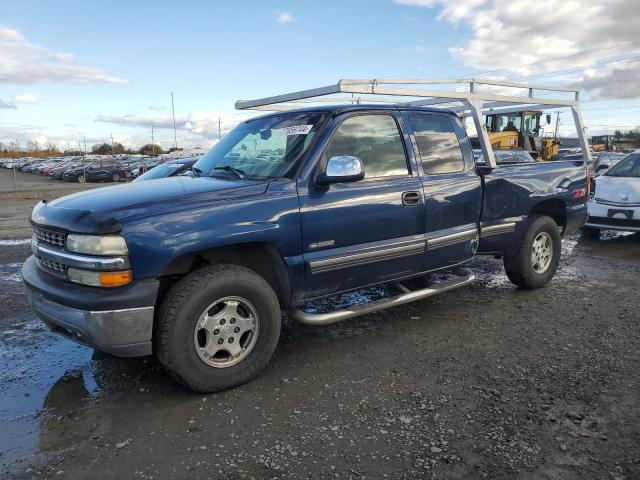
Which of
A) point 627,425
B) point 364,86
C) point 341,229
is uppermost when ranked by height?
point 364,86

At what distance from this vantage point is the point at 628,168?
9711 mm

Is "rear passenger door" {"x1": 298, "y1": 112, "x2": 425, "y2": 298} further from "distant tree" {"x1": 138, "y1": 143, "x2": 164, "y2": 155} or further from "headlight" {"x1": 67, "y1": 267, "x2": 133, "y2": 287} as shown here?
"distant tree" {"x1": 138, "y1": 143, "x2": 164, "y2": 155}

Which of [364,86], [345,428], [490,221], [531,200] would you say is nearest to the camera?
[345,428]

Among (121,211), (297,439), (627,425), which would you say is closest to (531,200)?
(627,425)

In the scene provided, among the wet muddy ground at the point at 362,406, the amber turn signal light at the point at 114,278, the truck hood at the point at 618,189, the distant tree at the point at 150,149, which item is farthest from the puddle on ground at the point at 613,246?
the distant tree at the point at 150,149

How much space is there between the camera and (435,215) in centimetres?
454

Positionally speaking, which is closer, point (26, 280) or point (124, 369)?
point (26, 280)

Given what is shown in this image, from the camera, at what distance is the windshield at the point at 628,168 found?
9562 mm

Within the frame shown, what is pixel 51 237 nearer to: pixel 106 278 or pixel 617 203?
pixel 106 278

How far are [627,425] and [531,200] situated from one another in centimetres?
290

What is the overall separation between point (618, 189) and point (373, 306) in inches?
270

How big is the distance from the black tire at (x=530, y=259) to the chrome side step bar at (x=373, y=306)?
0.83m

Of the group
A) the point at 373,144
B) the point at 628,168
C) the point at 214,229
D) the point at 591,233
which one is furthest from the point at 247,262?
the point at 628,168

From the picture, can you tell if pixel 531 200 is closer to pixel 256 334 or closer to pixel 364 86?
pixel 364 86
